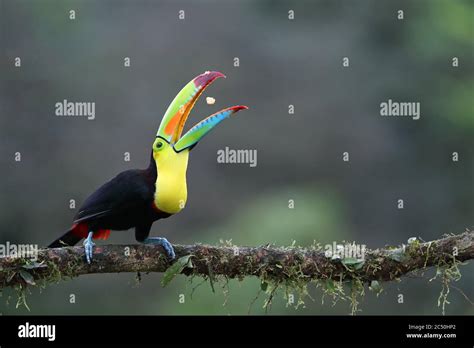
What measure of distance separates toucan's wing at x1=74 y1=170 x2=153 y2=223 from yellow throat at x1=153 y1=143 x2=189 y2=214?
0.07 meters

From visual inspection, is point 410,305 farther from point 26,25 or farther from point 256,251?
point 256,251

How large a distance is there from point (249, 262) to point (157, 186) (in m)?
0.66

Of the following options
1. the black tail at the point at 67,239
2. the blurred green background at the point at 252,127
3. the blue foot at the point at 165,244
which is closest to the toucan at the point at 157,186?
the blue foot at the point at 165,244

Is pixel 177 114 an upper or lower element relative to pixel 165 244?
upper

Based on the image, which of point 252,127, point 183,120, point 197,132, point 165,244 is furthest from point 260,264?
point 252,127

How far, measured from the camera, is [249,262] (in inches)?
219

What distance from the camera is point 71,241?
6.05 meters

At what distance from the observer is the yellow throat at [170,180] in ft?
18.7

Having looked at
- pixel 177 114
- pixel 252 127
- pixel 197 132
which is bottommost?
pixel 197 132

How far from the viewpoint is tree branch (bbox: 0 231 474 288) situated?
17.8ft

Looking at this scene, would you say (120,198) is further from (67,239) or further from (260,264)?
(260,264)

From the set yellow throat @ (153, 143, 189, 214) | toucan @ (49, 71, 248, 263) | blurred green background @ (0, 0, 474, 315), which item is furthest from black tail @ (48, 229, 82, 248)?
blurred green background @ (0, 0, 474, 315)

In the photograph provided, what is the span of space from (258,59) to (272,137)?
5.33ft
